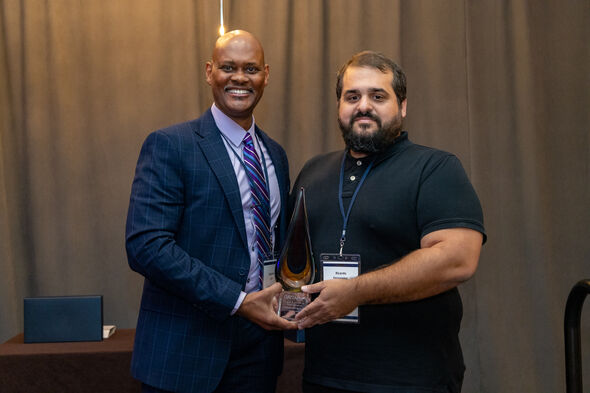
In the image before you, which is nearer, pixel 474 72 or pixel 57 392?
pixel 57 392

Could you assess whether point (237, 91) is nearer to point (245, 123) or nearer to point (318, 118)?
point (245, 123)

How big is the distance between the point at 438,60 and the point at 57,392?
2.80 meters

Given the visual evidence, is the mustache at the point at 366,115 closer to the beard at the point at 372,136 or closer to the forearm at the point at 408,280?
the beard at the point at 372,136

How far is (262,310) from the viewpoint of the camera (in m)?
1.73

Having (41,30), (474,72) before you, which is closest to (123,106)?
(41,30)

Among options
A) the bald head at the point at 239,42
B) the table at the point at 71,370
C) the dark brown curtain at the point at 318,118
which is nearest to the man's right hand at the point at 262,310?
the bald head at the point at 239,42

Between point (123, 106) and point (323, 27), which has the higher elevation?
point (323, 27)

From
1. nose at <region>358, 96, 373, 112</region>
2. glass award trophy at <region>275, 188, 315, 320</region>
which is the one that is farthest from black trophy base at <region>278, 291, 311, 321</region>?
nose at <region>358, 96, 373, 112</region>

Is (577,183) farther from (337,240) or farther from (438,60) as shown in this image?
(337,240)

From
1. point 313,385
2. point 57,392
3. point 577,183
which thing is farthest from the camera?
point 577,183

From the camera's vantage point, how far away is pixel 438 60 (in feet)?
11.8

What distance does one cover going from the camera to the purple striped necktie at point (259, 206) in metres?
1.88

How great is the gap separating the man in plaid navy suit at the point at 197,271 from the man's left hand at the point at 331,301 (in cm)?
14

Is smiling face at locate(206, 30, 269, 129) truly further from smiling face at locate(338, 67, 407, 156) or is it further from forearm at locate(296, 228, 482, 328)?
forearm at locate(296, 228, 482, 328)
